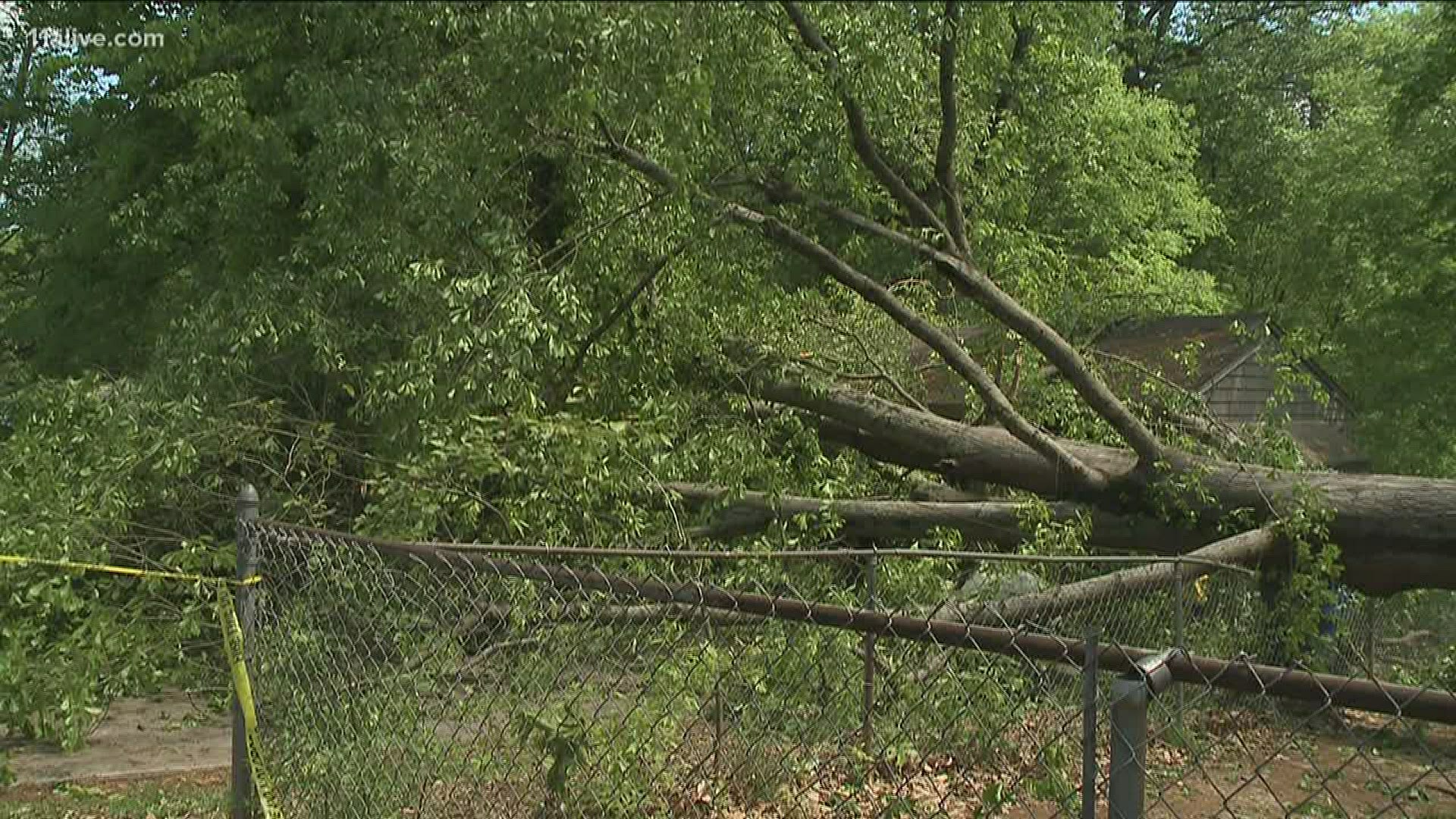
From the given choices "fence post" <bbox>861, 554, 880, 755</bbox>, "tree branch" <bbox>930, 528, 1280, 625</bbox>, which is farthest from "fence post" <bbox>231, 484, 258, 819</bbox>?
"tree branch" <bbox>930, 528, 1280, 625</bbox>

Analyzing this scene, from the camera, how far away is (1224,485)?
6.66 m

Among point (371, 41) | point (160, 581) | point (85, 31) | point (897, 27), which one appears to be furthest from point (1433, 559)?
point (85, 31)

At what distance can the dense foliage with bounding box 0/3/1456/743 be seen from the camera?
12.8 ft

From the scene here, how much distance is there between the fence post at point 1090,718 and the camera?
1.58 meters

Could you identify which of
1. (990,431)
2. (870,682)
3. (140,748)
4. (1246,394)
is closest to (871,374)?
(990,431)

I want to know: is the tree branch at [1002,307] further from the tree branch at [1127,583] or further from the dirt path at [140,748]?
the dirt path at [140,748]

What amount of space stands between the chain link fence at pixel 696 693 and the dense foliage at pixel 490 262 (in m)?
0.98

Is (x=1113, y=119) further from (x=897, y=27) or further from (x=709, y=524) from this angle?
(x=897, y=27)

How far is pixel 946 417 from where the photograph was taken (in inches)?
314

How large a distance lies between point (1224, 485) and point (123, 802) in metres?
5.83

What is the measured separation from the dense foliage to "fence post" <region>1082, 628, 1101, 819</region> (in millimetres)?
1499

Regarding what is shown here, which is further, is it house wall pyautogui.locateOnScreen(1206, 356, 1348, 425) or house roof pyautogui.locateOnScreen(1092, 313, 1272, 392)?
house wall pyautogui.locateOnScreen(1206, 356, 1348, 425)

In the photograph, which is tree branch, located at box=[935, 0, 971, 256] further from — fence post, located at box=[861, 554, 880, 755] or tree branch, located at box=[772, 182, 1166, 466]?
fence post, located at box=[861, 554, 880, 755]

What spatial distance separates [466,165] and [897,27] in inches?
85.7
